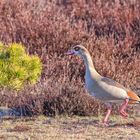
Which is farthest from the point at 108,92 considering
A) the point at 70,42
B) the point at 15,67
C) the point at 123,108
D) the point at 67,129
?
the point at 70,42

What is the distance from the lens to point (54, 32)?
12.5 meters

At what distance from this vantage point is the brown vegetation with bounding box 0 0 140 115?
31.0 feet

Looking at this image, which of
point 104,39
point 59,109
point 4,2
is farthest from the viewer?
point 4,2

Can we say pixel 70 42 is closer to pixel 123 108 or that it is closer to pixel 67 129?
pixel 123 108

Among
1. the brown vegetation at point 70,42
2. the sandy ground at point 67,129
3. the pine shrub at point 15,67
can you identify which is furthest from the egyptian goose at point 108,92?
the pine shrub at point 15,67

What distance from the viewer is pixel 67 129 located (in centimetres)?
855

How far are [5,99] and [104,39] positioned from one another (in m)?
3.27

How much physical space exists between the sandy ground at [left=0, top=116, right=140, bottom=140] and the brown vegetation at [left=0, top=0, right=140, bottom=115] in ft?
0.99

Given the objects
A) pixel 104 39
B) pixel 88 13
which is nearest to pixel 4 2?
pixel 88 13

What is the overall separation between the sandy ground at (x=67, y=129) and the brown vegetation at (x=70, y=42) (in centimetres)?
30

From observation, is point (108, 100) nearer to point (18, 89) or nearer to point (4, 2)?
point (18, 89)

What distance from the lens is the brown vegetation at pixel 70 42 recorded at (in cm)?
946

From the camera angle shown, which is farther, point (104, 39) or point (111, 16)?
point (111, 16)

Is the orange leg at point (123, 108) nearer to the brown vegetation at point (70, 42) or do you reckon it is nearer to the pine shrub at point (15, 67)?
the brown vegetation at point (70, 42)
